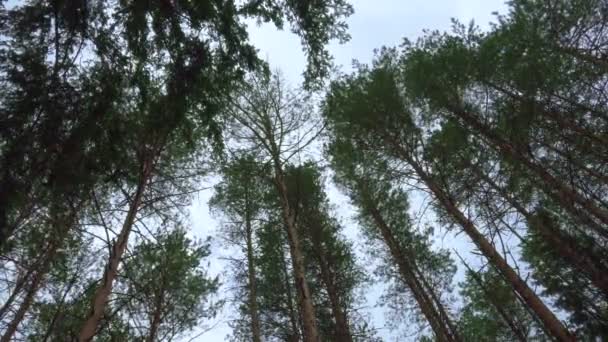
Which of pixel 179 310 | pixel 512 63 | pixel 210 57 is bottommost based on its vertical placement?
pixel 210 57

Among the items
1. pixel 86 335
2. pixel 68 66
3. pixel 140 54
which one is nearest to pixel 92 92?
pixel 68 66

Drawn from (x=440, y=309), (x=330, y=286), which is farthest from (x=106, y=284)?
(x=330, y=286)

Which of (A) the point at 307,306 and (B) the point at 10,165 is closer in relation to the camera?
(B) the point at 10,165

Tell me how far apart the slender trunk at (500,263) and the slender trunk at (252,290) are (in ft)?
16.3

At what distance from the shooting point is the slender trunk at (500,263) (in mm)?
4801

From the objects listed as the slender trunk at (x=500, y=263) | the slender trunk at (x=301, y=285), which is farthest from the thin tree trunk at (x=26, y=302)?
the slender trunk at (x=500, y=263)

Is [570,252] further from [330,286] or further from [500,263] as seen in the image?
[330,286]

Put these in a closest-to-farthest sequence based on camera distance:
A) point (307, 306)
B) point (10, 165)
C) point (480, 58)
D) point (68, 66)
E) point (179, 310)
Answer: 1. point (10, 165)
2. point (68, 66)
3. point (307, 306)
4. point (480, 58)
5. point (179, 310)

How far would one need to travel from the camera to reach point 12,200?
2656mm

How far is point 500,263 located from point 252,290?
6.01 m

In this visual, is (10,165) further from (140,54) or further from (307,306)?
(307,306)

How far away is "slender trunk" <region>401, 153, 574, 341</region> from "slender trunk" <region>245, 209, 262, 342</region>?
16.3 feet

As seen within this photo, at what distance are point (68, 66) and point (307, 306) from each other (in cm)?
366

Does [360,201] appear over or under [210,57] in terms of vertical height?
over
